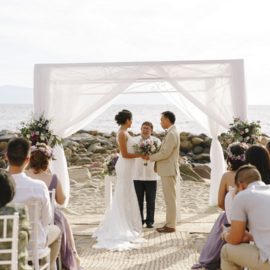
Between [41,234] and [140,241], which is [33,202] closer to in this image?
[41,234]

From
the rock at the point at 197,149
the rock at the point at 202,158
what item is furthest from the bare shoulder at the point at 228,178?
the rock at the point at 197,149

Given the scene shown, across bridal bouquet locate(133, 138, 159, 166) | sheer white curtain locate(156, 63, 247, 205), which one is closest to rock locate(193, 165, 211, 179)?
sheer white curtain locate(156, 63, 247, 205)

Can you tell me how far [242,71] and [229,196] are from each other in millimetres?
4304

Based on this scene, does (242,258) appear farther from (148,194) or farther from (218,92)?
(218,92)

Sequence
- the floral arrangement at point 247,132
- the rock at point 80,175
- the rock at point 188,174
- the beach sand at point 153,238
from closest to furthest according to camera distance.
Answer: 1. the beach sand at point 153,238
2. the floral arrangement at point 247,132
3. the rock at point 80,175
4. the rock at point 188,174

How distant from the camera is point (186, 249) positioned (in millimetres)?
6742

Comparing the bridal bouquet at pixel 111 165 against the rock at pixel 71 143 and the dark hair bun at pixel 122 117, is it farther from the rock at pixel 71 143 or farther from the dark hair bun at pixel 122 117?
the rock at pixel 71 143

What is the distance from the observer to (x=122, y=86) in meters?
9.15

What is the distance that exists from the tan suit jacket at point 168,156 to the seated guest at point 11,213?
164 inches

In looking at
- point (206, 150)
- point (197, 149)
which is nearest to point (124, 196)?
point (206, 150)

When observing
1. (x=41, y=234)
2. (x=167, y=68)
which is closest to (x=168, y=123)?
(x=167, y=68)

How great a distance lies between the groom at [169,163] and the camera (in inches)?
305

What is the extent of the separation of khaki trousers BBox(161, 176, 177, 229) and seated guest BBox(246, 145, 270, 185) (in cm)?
307

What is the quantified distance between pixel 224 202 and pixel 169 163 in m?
2.45
